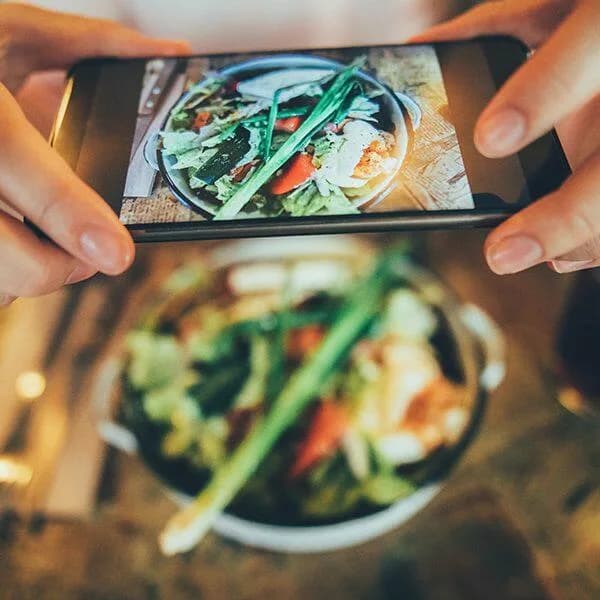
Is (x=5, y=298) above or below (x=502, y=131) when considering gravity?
below

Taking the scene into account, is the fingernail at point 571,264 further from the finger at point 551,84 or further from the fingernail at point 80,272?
the fingernail at point 80,272

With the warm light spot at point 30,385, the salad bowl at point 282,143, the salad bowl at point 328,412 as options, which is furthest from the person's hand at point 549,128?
the warm light spot at point 30,385

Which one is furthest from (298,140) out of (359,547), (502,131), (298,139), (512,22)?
(359,547)

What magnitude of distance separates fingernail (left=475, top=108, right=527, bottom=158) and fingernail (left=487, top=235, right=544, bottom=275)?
0.23 feet

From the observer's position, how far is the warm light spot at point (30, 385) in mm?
756

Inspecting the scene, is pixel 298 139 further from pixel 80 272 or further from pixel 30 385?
pixel 30 385

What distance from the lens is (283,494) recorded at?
69 cm

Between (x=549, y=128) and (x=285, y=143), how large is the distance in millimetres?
217

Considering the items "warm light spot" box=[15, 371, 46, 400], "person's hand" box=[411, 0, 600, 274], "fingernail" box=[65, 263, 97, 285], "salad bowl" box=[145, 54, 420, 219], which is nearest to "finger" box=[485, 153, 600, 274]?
"person's hand" box=[411, 0, 600, 274]

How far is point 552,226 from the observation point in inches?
18.5

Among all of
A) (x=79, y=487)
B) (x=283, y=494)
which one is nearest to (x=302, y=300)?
(x=283, y=494)

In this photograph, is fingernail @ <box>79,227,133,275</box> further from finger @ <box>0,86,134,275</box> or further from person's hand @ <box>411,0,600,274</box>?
person's hand @ <box>411,0,600,274</box>

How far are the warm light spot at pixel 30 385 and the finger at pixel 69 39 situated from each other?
1.23ft

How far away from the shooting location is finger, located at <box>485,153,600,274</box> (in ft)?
1.51
